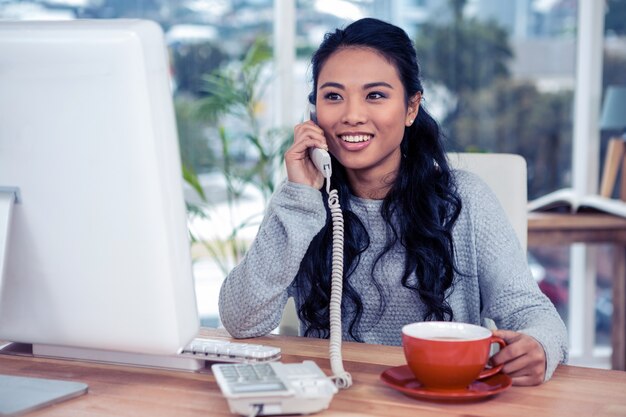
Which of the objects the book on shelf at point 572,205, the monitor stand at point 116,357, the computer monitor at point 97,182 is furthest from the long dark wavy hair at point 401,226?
the book on shelf at point 572,205

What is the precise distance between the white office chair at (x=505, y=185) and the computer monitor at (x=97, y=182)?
2.51 ft

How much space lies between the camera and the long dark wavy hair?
5.82 ft

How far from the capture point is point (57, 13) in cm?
375

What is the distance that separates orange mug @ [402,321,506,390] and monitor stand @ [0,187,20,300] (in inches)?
20.7

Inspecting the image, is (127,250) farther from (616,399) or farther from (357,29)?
(357,29)

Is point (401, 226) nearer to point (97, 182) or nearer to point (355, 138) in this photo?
point (355, 138)

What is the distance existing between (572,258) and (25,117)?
3.26 m

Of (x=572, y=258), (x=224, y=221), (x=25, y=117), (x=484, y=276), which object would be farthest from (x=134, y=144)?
(x=572, y=258)

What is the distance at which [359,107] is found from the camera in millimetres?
1771

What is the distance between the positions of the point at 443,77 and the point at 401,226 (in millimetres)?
2164

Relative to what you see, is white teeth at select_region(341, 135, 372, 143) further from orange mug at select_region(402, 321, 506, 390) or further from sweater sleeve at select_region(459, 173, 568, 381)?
orange mug at select_region(402, 321, 506, 390)

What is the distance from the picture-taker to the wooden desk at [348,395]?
44.1 inches

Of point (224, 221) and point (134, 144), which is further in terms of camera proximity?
point (224, 221)

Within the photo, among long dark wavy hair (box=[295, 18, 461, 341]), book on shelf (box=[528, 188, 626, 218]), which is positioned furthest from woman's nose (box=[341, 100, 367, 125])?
book on shelf (box=[528, 188, 626, 218])
